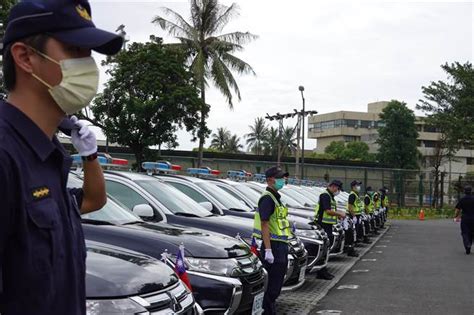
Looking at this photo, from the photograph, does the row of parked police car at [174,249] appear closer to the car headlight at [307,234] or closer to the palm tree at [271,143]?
the car headlight at [307,234]

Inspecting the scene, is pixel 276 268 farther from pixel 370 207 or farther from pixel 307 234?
pixel 370 207

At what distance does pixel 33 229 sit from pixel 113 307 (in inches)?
58.2

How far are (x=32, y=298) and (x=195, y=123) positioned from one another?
2373cm

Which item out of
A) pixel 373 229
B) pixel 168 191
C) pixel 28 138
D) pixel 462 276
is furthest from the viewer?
pixel 373 229

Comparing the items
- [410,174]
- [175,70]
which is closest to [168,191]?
[175,70]

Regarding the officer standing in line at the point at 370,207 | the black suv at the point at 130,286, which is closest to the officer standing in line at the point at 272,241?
the black suv at the point at 130,286

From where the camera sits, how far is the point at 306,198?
15703 mm

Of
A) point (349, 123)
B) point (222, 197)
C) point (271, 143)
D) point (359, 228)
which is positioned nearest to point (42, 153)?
point (222, 197)

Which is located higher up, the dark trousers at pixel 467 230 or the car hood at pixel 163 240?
the car hood at pixel 163 240

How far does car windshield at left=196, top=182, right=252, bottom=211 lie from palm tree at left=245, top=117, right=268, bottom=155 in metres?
80.7

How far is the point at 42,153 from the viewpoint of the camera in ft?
6.06

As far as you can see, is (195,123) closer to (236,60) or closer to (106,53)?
(236,60)

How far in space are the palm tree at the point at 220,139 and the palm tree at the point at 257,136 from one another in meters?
4.18

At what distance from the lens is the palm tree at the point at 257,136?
91.6 metres
